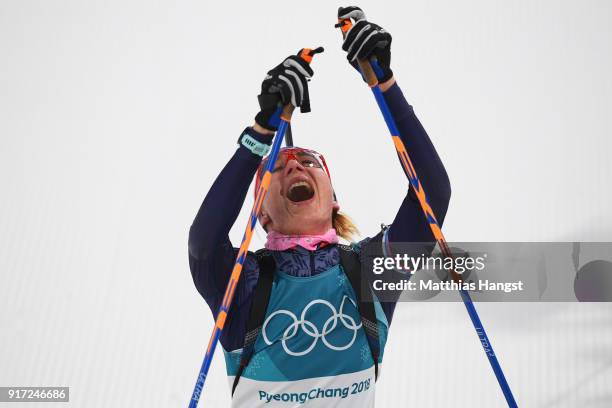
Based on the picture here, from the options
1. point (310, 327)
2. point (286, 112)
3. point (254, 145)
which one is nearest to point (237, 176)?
point (254, 145)

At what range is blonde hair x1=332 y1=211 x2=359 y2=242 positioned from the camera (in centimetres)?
180

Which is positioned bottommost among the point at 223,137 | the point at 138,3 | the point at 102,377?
the point at 102,377

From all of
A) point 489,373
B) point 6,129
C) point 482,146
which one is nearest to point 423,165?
point 489,373

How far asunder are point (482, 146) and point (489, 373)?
3.83 ft

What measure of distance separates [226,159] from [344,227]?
1.28 meters

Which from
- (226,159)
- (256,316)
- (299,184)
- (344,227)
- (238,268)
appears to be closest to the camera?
(238,268)

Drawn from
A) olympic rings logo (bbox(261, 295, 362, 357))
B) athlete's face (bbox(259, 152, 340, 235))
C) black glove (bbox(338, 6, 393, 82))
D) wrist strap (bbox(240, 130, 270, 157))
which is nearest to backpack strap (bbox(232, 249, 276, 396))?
olympic rings logo (bbox(261, 295, 362, 357))

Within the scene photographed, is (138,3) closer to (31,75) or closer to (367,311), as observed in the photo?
(31,75)

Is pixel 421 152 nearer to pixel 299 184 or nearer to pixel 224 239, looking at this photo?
pixel 299 184

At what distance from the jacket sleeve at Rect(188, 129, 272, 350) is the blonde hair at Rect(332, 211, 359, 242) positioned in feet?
1.37

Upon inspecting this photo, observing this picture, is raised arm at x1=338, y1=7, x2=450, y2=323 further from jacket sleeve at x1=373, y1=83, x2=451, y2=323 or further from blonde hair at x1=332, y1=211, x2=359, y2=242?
blonde hair at x1=332, y1=211, x2=359, y2=242

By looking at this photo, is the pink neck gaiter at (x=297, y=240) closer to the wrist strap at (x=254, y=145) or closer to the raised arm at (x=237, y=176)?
the raised arm at (x=237, y=176)

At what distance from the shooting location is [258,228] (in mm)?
1802

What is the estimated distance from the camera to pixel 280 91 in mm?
1335
